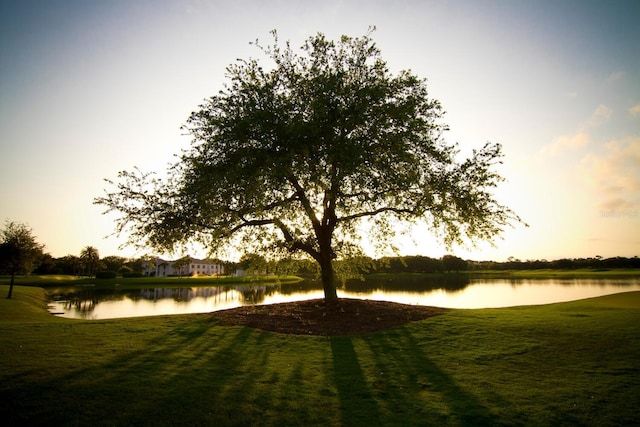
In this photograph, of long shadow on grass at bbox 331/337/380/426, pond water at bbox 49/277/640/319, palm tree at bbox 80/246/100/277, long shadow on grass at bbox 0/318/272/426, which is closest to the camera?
long shadow on grass at bbox 0/318/272/426

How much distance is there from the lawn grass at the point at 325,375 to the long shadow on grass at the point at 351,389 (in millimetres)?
43

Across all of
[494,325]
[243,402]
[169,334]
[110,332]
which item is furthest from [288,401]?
[494,325]

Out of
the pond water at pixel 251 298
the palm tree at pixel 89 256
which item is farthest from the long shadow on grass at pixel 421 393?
the palm tree at pixel 89 256

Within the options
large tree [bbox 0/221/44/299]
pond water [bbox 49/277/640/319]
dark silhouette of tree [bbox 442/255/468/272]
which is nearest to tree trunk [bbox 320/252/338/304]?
pond water [bbox 49/277/640/319]

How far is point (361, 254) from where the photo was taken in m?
21.9

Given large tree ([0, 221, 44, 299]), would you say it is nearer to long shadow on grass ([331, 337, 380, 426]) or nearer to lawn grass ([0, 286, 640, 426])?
lawn grass ([0, 286, 640, 426])

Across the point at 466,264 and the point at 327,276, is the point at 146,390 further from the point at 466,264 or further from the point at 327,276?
the point at 466,264

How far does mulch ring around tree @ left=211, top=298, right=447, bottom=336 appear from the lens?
623 inches

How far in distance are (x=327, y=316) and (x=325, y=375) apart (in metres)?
7.98

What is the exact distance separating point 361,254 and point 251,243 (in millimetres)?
7138

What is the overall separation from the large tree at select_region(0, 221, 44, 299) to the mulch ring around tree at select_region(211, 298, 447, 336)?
2592 centimetres

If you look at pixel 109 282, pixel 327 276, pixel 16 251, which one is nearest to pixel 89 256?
pixel 109 282

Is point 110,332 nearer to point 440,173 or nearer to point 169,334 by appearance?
point 169,334

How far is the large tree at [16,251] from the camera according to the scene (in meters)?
31.5
